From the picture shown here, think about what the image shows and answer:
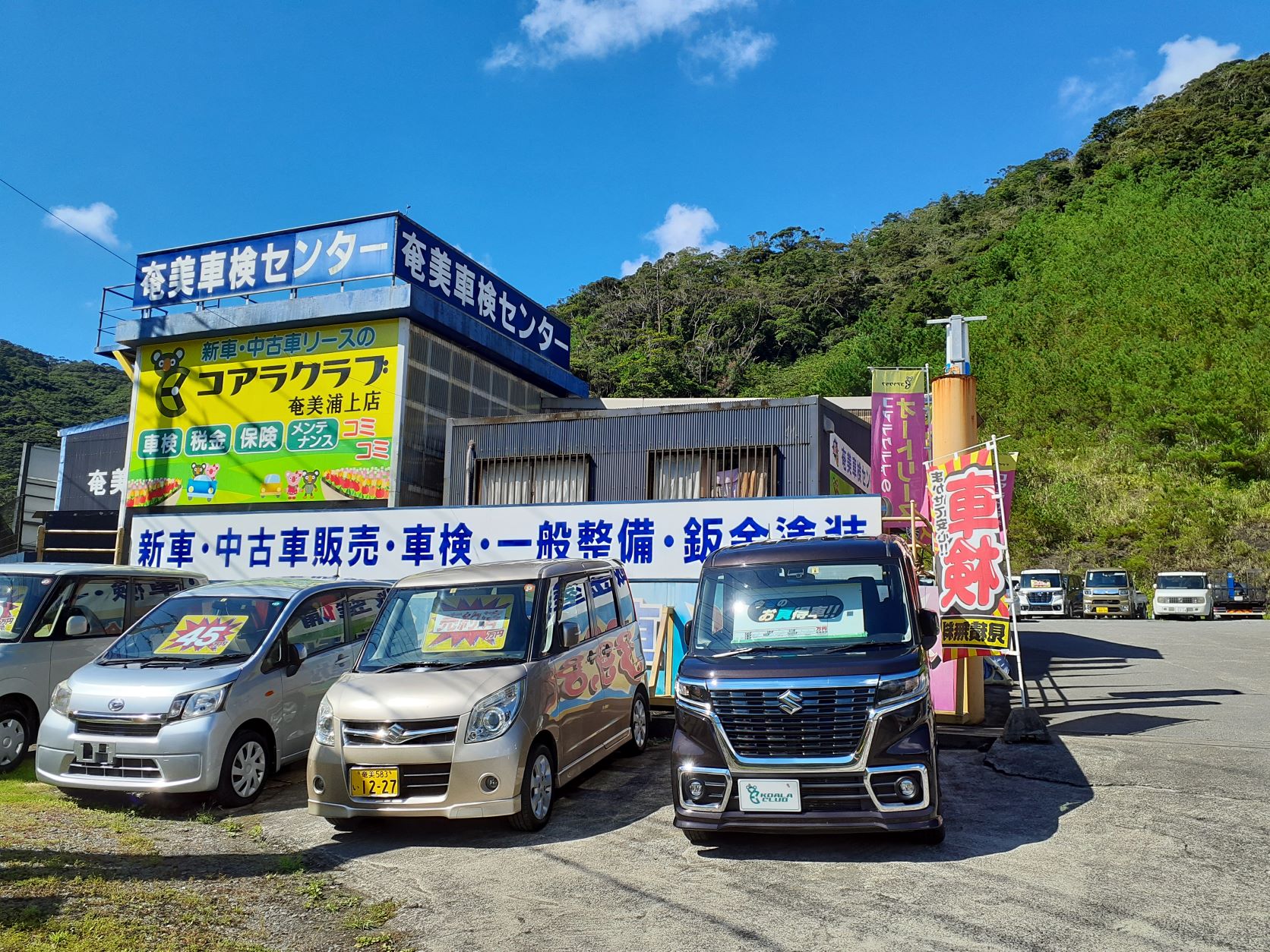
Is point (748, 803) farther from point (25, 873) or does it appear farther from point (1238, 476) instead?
point (1238, 476)

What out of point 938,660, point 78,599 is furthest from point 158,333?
point 938,660

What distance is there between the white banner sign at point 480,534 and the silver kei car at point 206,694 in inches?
99.0

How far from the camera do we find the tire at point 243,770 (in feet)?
22.9

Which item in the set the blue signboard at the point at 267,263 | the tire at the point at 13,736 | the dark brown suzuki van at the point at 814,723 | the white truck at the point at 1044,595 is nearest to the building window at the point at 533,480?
the blue signboard at the point at 267,263

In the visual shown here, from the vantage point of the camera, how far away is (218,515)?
13.6 meters

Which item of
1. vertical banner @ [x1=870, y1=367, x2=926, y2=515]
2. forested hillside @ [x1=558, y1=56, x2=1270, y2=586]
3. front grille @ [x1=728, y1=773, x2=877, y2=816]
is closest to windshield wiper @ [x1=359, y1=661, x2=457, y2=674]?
front grille @ [x1=728, y1=773, x2=877, y2=816]

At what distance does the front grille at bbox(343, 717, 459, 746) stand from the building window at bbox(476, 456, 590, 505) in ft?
29.2

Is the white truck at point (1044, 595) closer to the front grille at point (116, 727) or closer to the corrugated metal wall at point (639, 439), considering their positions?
the corrugated metal wall at point (639, 439)

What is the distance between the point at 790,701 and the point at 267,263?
605 inches

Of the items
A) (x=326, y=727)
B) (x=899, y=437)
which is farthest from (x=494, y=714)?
(x=899, y=437)

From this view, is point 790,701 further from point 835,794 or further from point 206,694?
point 206,694

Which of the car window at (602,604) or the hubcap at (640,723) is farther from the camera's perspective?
the hubcap at (640,723)

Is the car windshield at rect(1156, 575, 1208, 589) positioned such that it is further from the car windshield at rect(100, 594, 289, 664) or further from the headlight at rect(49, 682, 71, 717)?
the headlight at rect(49, 682, 71, 717)

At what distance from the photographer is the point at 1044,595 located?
35.2m
